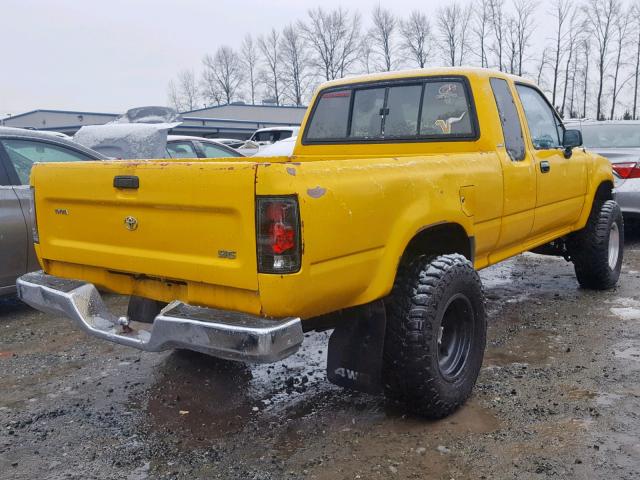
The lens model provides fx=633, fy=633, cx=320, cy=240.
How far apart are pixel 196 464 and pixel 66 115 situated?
121 ft

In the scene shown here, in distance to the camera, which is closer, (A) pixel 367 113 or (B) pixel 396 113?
(B) pixel 396 113

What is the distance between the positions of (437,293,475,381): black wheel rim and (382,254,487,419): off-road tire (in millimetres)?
71

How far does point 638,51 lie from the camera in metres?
46.4

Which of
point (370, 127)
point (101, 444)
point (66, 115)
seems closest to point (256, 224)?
point (101, 444)

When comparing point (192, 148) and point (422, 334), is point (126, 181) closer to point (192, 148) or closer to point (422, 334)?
point (422, 334)

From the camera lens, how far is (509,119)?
14.5 feet

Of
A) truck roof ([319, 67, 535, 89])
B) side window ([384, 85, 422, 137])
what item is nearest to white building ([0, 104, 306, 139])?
truck roof ([319, 67, 535, 89])

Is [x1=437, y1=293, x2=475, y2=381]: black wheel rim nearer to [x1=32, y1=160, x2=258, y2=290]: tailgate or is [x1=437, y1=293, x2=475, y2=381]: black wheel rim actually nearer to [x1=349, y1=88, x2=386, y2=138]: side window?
[x1=32, y1=160, x2=258, y2=290]: tailgate

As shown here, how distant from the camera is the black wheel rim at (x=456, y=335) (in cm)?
346

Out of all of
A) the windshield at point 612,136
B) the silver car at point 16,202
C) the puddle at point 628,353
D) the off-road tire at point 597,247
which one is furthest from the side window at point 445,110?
the windshield at point 612,136

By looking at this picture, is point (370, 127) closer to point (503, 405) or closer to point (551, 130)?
point (551, 130)

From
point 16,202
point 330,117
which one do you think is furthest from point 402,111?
point 16,202

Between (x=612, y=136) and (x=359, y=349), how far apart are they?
7048 mm

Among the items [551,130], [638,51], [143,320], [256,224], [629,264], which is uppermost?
[638,51]
